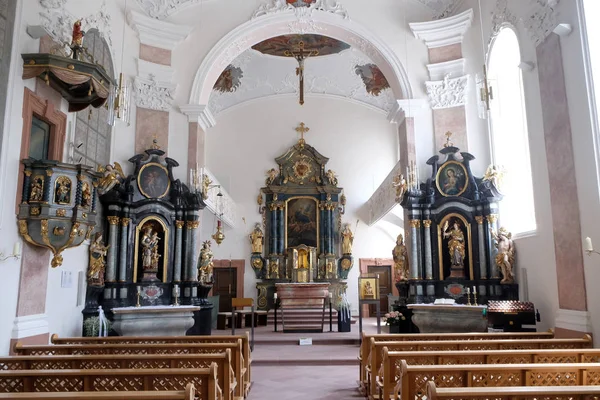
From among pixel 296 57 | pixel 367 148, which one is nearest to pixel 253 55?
pixel 296 57

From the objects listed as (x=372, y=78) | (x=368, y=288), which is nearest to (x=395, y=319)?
(x=368, y=288)

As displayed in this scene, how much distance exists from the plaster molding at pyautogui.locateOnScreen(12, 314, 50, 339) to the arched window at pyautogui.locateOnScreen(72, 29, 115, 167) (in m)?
2.85

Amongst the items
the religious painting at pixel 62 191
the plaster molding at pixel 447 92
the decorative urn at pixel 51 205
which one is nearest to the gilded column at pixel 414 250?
the plaster molding at pixel 447 92

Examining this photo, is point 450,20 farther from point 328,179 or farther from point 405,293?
point 328,179

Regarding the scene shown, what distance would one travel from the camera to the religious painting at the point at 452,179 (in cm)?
1082

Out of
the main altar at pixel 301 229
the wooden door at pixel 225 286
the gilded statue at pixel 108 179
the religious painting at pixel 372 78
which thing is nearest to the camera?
the gilded statue at pixel 108 179

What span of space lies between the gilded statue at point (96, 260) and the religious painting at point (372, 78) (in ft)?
38.7

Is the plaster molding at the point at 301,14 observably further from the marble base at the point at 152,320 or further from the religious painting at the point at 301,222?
the religious painting at the point at 301,222

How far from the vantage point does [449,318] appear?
9.55m

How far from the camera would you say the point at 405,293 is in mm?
11203

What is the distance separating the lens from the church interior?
16.6 feet

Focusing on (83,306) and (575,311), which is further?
(83,306)

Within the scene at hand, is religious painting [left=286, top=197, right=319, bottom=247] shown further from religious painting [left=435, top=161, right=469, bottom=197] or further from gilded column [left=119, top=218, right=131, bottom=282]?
gilded column [left=119, top=218, right=131, bottom=282]

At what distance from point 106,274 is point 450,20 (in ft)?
31.4
